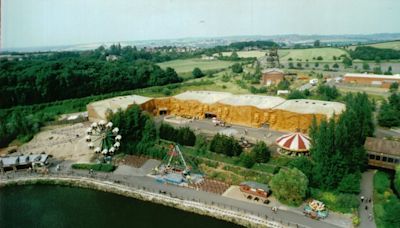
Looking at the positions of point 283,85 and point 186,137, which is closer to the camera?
point 186,137

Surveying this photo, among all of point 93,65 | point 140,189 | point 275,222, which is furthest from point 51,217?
point 93,65

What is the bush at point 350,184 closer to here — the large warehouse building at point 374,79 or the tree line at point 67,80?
the large warehouse building at point 374,79

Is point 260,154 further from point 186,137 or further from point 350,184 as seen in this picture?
point 186,137

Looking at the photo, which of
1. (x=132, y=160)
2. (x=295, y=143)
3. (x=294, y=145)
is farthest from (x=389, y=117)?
(x=132, y=160)

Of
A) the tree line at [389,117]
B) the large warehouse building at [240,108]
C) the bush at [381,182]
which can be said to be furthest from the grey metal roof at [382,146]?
the tree line at [389,117]

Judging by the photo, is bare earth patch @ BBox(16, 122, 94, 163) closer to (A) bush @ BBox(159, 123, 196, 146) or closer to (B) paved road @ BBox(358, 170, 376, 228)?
(A) bush @ BBox(159, 123, 196, 146)

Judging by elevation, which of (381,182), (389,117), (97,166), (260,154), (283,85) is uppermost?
(283,85)
